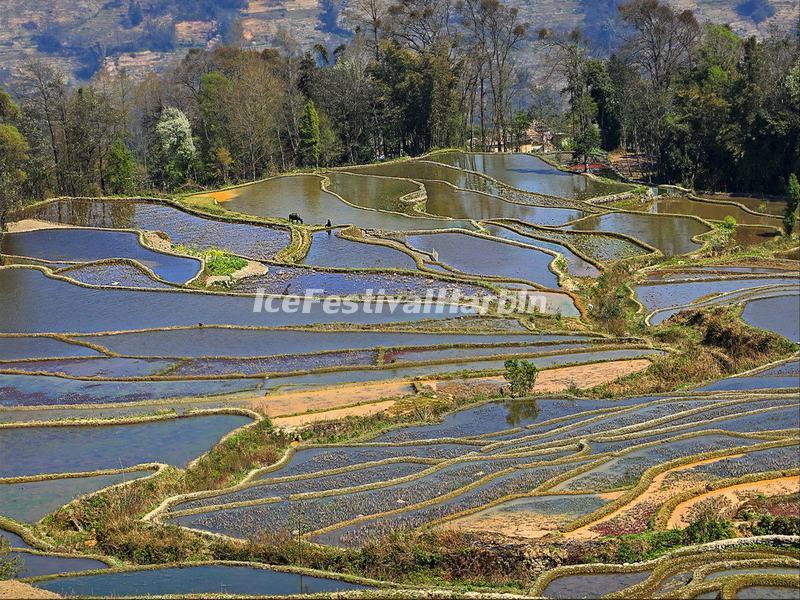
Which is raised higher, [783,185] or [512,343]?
[783,185]

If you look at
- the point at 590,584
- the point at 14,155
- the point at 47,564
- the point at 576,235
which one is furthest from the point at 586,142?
the point at 47,564

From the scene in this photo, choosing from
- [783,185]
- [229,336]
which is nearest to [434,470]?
[229,336]

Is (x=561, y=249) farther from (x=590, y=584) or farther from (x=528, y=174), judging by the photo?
(x=590, y=584)

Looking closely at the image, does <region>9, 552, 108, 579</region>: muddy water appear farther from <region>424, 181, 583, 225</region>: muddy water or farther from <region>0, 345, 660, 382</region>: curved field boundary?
<region>424, 181, 583, 225</region>: muddy water

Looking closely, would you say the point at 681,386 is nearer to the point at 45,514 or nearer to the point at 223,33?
the point at 45,514

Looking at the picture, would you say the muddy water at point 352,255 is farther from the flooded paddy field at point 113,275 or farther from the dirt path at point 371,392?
the dirt path at point 371,392

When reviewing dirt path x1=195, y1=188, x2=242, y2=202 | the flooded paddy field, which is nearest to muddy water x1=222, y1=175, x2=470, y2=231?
dirt path x1=195, y1=188, x2=242, y2=202
